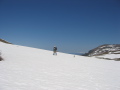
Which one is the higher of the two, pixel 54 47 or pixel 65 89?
pixel 54 47

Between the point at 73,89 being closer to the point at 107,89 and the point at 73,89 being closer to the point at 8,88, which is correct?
the point at 107,89

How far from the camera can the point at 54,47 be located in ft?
91.4

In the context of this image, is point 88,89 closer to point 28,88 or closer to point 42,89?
point 42,89

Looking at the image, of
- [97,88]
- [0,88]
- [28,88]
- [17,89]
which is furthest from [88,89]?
[0,88]

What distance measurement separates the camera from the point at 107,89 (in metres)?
7.19

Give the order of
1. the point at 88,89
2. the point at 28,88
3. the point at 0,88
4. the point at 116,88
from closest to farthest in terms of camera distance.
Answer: the point at 0,88 < the point at 28,88 < the point at 88,89 < the point at 116,88

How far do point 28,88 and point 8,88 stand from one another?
0.93m

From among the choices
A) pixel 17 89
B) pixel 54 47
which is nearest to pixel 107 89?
pixel 17 89

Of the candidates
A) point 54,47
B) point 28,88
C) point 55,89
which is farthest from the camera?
point 54,47

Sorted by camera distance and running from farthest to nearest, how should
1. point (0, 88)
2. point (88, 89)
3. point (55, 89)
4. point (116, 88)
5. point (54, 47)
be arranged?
1. point (54, 47)
2. point (116, 88)
3. point (88, 89)
4. point (55, 89)
5. point (0, 88)

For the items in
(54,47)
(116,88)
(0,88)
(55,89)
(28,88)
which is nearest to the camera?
(0,88)

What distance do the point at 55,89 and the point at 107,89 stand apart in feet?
11.1

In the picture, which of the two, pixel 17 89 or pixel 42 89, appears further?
pixel 42 89

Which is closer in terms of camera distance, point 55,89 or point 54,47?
point 55,89
